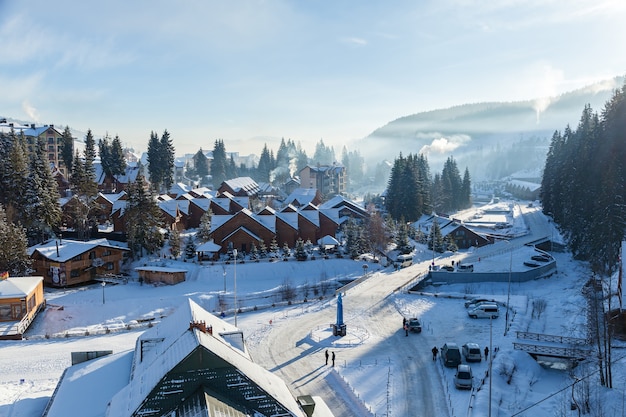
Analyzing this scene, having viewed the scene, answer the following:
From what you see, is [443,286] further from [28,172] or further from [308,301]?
[28,172]

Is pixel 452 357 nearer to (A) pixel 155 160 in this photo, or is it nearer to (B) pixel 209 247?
(B) pixel 209 247

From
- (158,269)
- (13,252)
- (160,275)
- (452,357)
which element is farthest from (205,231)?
(452,357)

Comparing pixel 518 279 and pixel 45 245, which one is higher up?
pixel 45 245

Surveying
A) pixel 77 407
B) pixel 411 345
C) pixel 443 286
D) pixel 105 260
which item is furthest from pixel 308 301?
pixel 77 407

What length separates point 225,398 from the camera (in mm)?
14344

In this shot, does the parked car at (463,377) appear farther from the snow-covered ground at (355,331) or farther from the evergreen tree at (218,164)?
the evergreen tree at (218,164)

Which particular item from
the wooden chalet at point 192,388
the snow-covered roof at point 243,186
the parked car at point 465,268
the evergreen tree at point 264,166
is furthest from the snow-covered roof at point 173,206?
the evergreen tree at point 264,166

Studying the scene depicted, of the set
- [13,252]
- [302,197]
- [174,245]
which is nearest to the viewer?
[13,252]

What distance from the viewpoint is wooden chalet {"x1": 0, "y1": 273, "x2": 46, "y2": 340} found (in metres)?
32.7

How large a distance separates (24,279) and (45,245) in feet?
→ 32.3

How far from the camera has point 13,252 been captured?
42.7 meters

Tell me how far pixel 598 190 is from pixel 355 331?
115 ft

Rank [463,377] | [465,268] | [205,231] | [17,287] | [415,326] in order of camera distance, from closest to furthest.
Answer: [463,377] < [415,326] < [17,287] < [465,268] < [205,231]

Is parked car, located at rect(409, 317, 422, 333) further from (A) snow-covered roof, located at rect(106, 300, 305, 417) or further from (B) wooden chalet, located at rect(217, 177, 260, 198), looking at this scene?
(B) wooden chalet, located at rect(217, 177, 260, 198)
